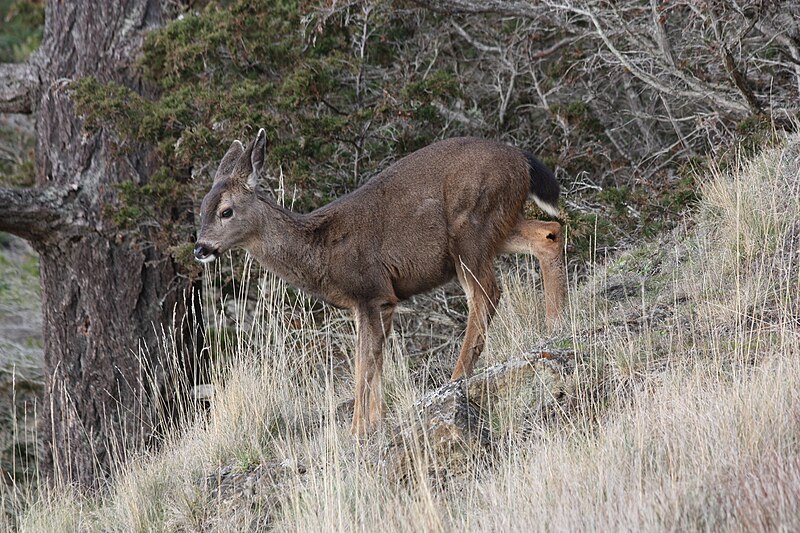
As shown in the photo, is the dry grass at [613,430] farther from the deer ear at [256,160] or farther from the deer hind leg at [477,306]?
the deer ear at [256,160]

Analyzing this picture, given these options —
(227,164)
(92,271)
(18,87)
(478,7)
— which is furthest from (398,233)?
(18,87)

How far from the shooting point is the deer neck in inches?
318

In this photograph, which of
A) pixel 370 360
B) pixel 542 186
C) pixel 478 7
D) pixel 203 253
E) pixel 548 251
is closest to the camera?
pixel 370 360

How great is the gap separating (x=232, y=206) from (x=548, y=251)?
241 cm

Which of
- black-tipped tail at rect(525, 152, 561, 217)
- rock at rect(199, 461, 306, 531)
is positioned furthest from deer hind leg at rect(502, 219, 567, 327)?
rock at rect(199, 461, 306, 531)

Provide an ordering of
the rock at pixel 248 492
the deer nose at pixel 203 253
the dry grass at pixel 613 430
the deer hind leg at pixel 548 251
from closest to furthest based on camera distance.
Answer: the dry grass at pixel 613 430
the rock at pixel 248 492
the deer nose at pixel 203 253
the deer hind leg at pixel 548 251

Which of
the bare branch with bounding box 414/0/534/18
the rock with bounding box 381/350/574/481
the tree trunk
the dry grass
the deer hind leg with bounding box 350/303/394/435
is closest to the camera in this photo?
the dry grass

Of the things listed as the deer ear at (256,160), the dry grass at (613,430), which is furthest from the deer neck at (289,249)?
the dry grass at (613,430)

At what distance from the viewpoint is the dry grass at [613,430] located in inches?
190

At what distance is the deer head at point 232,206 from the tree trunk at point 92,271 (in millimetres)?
2647

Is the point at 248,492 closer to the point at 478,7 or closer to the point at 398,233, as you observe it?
the point at 398,233

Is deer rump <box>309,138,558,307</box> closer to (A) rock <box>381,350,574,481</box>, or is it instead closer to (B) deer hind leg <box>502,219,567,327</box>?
(B) deer hind leg <box>502,219,567,327</box>

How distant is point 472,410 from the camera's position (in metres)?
6.52

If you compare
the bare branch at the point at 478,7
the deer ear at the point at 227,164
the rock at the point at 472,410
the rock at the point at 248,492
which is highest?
the bare branch at the point at 478,7
